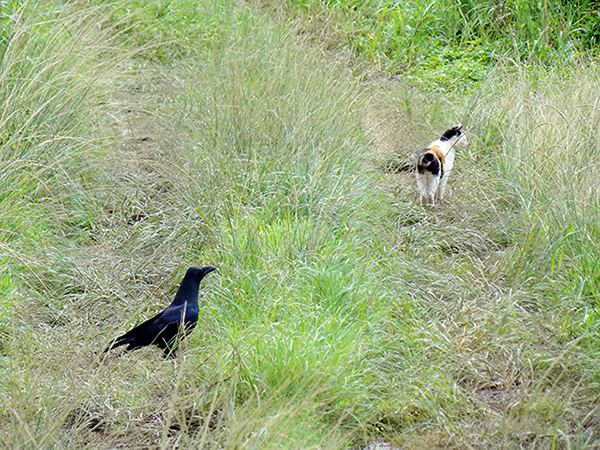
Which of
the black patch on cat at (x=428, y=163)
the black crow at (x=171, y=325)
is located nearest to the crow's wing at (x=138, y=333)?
the black crow at (x=171, y=325)

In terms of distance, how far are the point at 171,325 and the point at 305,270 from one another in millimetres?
791

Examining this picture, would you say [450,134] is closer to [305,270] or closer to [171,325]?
[305,270]

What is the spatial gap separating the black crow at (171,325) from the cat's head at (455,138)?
8.38ft

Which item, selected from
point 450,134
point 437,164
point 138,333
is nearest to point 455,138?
point 450,134

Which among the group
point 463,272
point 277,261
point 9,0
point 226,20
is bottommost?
point 463,272

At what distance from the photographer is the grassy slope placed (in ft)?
9.68

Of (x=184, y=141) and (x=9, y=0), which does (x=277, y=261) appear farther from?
(x=9, y=0)

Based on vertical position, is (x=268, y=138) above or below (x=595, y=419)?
above

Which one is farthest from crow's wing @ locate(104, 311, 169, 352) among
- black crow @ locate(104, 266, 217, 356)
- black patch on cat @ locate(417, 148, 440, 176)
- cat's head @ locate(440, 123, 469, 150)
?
cat's head @ locate(440, 123, 469, 150)

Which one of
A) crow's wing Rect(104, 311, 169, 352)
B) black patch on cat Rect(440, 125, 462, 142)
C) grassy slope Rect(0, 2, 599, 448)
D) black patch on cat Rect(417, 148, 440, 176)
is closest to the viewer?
grassy slope Rect(0, 2, 599, 448)

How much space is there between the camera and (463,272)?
425cm

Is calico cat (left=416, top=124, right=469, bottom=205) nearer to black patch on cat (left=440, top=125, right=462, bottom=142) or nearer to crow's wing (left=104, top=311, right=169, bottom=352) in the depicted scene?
black patch on cat (left=440, top=125, right=462, bottom=142)

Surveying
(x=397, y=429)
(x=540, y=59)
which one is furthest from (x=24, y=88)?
(x=540, y=59)

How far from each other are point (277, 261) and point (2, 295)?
1.43 metres
